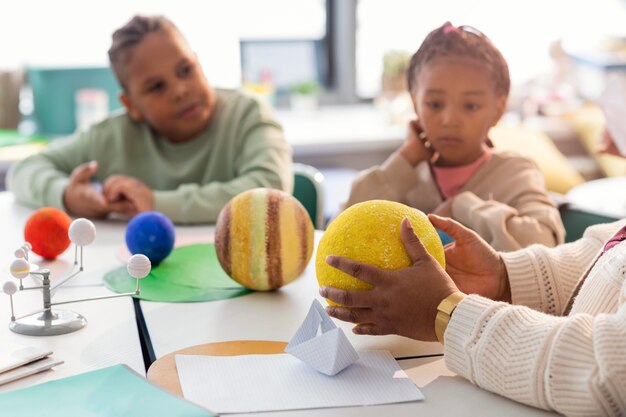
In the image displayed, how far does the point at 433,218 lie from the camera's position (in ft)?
3.65

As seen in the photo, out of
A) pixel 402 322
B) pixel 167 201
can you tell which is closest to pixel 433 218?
pixel 402 322

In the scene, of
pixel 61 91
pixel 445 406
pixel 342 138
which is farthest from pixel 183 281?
pixel 61 91

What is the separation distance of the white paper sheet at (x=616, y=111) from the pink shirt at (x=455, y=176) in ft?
0.84

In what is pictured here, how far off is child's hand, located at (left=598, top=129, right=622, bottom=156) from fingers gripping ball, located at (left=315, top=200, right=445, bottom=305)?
2.45 ft

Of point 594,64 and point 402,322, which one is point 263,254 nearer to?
point 402,322

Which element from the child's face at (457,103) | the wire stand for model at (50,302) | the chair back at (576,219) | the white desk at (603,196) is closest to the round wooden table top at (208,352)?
the wire stand for model at (50,302)

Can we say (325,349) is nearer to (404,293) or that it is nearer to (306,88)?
(404,293)

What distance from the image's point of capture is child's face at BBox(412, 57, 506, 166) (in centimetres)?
141

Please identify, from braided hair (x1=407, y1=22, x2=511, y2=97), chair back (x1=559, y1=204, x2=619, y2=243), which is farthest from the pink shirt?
chair back (x1=559, y1=204, x2=619, y2=243)

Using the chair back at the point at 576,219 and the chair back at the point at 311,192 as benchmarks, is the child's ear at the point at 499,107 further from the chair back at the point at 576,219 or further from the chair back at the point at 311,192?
the chair back at the point at 311,192

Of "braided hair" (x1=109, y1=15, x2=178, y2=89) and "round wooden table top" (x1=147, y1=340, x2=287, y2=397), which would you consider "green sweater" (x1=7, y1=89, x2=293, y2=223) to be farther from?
"round wooden table top" (x1=147, y1=340, x2=287, y2=397)

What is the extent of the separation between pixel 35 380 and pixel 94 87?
2.86 meters

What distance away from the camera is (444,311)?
93 cm

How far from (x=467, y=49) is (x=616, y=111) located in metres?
0.38
